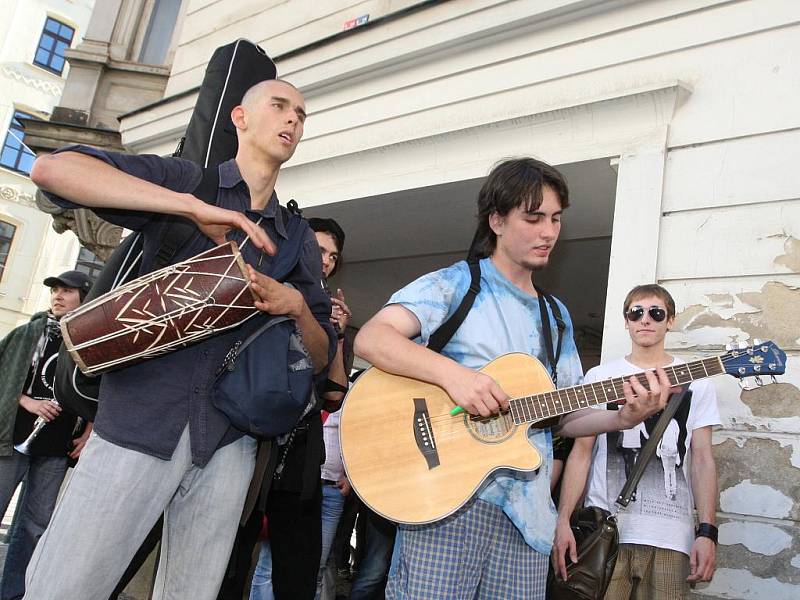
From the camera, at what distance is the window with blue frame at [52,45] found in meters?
25.5

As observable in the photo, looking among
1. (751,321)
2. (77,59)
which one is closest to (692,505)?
(751,321)

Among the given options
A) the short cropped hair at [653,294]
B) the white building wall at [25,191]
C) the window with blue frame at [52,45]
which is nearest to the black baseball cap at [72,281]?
the short cropped hair at [653,294]

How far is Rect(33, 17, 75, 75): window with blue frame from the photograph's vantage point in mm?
25453

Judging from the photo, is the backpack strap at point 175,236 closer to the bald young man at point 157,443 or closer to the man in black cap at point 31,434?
the bald young man at point 157,443

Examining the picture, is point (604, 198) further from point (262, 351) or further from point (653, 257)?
point (262, 351)

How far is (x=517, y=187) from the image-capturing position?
227 centimetres

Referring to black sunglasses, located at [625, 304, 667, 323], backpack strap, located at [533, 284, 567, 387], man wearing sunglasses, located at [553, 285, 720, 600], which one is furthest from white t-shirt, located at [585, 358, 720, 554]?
backpack strap, located at [533, 284, 567, 387]

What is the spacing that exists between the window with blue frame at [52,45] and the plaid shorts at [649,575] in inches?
1139

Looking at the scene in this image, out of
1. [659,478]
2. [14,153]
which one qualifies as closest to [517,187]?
[659,478]

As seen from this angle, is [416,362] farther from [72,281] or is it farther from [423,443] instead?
[72,281]

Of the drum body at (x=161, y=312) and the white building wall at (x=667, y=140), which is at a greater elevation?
the white building wall at (x=667, y=140)

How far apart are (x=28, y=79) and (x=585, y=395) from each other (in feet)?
94.0

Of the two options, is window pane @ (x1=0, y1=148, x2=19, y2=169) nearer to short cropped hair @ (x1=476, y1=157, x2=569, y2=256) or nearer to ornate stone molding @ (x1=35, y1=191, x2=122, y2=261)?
ornate stone molding @ (x1=35, y1=191, x2=122, y2=261)

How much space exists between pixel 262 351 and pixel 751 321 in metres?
2.33
